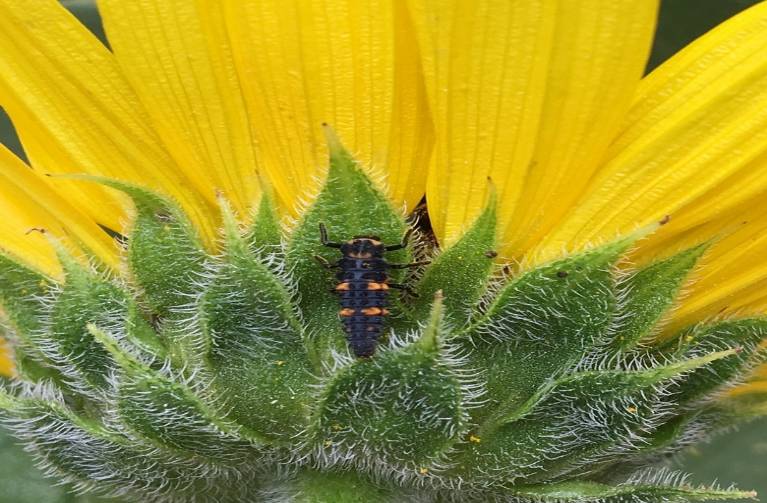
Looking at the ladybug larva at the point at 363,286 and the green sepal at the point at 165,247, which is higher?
the green sepal at the point at 165,247

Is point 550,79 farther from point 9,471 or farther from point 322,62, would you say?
point 9,471

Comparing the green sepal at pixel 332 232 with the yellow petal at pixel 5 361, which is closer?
the green sepal at pixel 332 232

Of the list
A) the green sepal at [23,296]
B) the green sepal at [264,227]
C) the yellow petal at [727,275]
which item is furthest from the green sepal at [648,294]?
the green sepal at [23,296]

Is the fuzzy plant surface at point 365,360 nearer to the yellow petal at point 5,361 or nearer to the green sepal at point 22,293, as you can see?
the green sepal at point 22,293

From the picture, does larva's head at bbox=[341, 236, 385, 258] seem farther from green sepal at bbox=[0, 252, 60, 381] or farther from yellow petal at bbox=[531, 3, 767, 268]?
green sepal at bbox=[0, 252, 60, 381]

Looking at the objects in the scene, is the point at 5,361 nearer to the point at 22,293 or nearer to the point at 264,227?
the point at 22,293

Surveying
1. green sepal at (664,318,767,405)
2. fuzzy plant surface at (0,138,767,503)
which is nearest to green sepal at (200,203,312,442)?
fuzzy plant surface at (0,138,767,503)
